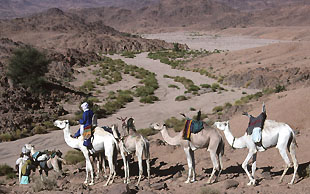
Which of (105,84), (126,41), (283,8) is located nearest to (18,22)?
(126,41)

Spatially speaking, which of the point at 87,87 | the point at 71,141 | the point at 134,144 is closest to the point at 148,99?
the point at 87,87

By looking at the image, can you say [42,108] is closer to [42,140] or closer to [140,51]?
[42,140]

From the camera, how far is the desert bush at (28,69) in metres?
23.3

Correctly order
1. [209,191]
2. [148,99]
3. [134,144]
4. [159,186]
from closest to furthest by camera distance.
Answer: [209,191] < [159,186] < [134,144] < [148,99]

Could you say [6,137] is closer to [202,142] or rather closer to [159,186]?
[159,186]

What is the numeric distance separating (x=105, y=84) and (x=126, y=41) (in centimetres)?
4941

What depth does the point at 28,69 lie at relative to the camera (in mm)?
24109

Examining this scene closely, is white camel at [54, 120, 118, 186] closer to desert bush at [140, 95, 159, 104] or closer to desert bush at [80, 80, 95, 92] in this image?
desert bush at [140, 95, 159, 104]

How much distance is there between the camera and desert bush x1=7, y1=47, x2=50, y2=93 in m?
23.3

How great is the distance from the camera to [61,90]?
25578 mm

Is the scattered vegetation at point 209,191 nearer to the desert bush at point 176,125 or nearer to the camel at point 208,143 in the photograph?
the camel at point 208,143

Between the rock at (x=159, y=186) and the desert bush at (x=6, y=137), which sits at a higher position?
the rock at (x=159, y=186)

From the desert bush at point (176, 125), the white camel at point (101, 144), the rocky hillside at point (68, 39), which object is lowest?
the desert bush at point (176, 125)

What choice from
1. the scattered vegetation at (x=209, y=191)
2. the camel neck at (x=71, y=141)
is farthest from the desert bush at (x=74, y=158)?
the scattered vegetation at (x=209, y=191)
